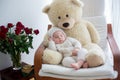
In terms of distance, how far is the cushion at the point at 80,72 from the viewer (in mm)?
1301

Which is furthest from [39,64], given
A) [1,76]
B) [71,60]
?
[1,76]

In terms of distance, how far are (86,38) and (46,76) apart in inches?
22.5

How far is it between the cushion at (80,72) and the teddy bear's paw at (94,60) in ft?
0.12

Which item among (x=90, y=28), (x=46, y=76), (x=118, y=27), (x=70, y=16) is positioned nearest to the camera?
(x=46, y=76)

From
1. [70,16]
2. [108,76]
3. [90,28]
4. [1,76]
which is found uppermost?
[70,16]

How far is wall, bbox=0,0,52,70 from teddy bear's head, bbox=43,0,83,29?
→ 0.34 meters

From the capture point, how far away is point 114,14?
199cm

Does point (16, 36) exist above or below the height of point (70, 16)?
below

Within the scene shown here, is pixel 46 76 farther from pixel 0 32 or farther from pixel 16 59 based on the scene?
pixel 0 32

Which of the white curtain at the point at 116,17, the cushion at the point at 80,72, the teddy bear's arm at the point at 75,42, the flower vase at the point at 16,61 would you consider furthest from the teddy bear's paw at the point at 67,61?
the white curtain at the point at 116,17

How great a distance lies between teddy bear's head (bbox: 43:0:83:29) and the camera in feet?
5.46

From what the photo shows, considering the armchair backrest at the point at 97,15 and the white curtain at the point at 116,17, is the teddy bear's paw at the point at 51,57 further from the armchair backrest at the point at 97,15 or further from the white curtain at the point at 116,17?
the white curtain at the point at 116,17

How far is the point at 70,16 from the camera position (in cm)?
168

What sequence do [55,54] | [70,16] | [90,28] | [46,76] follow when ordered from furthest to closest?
[90,28]
[70,16]
[55,54]
[46,76]
